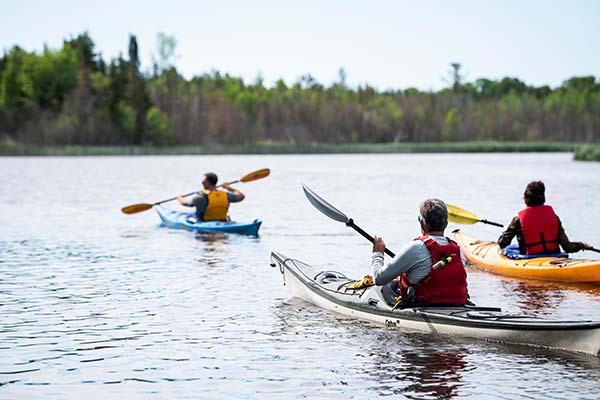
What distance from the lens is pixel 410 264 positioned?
7.20 meters

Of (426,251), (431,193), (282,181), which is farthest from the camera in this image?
A: (282,181)

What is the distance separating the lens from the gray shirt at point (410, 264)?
715cm

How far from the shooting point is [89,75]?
85875 mm

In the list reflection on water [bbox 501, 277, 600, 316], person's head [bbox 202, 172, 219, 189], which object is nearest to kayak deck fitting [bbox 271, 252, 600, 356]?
reflection on water [bbox 501, 277, 600, 316]

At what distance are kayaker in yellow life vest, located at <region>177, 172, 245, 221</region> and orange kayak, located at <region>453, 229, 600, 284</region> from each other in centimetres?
483

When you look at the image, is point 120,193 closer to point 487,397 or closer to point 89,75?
point 487,397

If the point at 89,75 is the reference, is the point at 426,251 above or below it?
below

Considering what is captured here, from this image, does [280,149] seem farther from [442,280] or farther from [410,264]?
[410,264]

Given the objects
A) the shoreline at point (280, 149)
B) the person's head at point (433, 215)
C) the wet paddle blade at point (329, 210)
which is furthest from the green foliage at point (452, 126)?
the person's head at point (433, 215)

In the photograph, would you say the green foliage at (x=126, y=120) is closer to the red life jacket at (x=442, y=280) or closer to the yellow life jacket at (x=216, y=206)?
the yellow life jacket at (x=216, y=206)

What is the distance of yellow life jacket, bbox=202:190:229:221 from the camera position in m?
15.7

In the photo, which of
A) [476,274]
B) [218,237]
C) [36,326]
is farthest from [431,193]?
[36,326]

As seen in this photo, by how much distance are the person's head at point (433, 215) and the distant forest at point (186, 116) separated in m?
73.8

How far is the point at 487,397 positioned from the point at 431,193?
23.3 meters
